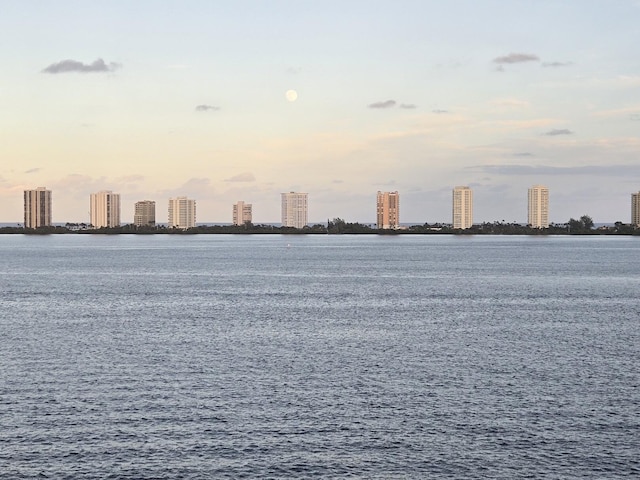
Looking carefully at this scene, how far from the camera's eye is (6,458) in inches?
1612

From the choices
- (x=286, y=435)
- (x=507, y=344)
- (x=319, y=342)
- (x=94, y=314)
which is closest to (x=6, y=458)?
(x=286, y=435)

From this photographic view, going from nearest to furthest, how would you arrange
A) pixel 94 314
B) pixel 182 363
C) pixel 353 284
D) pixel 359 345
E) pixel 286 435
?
pixel 286 435
pixel 182 363
pixel 359 345
pixel 94 314
pixel 353 284

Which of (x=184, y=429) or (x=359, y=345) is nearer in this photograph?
(x=184, y=429)

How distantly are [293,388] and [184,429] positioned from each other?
458 inches

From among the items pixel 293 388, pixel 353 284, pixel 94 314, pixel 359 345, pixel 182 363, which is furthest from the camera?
pixel 353 284

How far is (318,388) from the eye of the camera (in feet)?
184

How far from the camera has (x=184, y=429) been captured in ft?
150

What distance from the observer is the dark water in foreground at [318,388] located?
135 feet

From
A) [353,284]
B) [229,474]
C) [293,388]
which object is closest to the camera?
[229,474]

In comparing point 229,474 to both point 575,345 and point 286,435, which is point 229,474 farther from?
point 575,345

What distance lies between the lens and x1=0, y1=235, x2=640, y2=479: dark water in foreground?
41.1m

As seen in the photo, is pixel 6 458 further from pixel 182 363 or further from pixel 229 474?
pixel 182 363

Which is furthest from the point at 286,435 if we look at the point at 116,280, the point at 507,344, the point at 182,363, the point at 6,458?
the point at 116,280

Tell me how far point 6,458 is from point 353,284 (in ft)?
352
